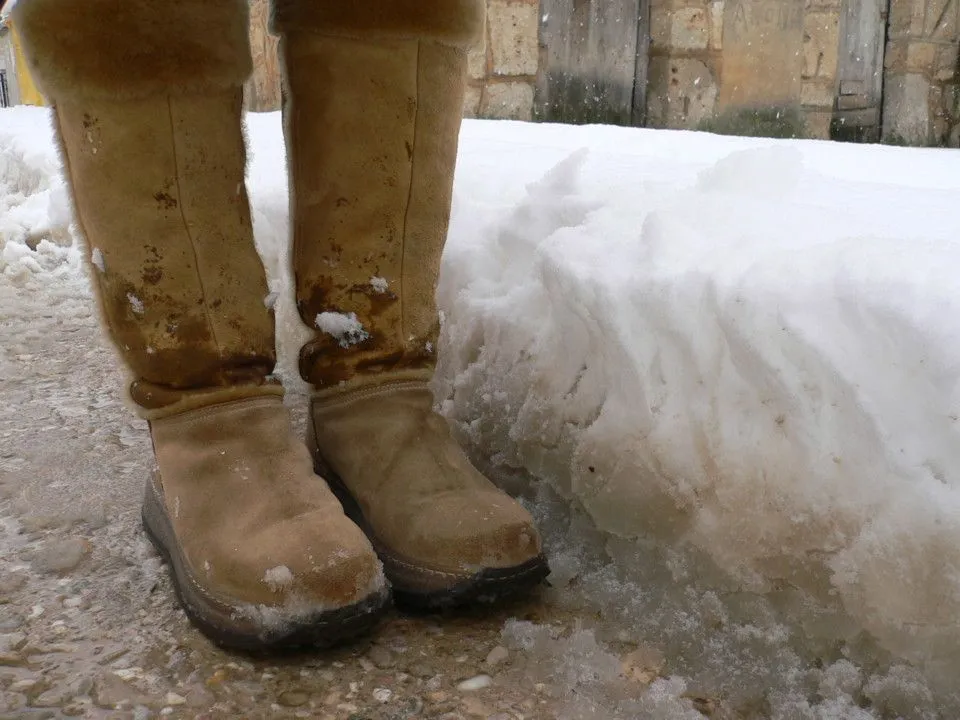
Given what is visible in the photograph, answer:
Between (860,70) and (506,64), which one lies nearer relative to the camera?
(506,64)

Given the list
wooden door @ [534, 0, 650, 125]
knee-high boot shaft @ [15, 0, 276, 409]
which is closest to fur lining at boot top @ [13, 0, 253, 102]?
knee-high boot shaft @ [15, 0, 276, 409]

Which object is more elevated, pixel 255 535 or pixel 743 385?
pixel 743 385

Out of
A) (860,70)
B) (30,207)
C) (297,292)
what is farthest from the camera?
(860,70)

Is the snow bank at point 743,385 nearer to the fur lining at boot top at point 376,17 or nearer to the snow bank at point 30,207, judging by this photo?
the fur lining at boot top at point 376,17

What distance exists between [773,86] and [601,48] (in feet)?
3.03

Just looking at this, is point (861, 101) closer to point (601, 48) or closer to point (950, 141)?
point (950, 141)

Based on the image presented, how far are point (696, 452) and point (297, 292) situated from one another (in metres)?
0.45

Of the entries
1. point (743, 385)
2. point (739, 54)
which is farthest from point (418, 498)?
point (739, 54)

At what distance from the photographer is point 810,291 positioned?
754mm

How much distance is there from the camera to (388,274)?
3.12 feet

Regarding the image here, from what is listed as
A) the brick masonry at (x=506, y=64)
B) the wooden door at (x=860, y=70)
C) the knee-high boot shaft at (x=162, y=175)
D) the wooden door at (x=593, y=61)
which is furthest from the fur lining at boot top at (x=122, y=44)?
the wooden door at (x=860, y=70)

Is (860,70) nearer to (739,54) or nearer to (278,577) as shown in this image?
(739,54)

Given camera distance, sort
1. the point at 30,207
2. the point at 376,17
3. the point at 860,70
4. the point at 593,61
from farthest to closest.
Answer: the point at 860,70
the point at 593,61
the point at 30,207
the point at 376,17

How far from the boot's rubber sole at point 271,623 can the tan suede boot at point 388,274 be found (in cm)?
8
